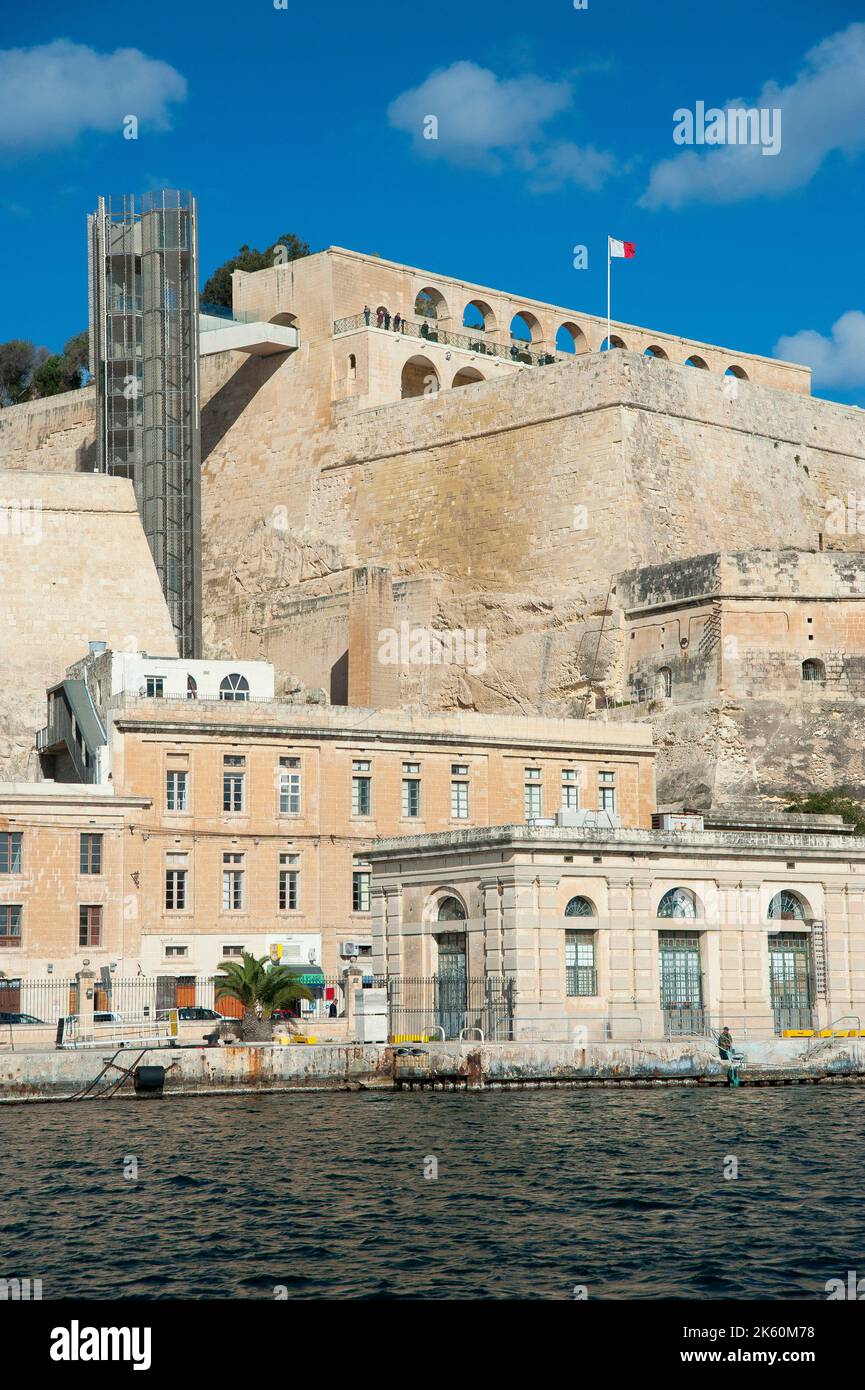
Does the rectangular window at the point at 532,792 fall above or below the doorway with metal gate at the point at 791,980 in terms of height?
above

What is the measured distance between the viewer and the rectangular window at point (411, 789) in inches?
2106

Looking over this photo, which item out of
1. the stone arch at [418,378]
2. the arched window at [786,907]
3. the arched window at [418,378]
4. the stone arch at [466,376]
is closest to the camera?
the arched window at [786,907]

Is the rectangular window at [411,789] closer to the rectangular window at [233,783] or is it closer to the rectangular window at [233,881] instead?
the rectangular window at [233,783]

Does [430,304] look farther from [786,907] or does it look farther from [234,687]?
[786,907]

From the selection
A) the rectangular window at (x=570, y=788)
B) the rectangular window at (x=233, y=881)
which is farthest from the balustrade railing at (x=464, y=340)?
A: the rectangular window at (x=233, y=881)

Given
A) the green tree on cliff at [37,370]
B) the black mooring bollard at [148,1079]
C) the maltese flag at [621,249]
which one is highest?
the green tree on cliff at [37,370]

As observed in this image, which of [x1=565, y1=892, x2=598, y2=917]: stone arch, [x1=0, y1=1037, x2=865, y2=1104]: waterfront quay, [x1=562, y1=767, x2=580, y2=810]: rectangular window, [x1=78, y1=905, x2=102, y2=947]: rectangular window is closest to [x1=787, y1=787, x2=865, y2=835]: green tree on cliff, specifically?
[x1=562, y1=767, x2=580, y2=810]: rectangular window

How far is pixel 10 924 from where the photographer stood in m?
48.0

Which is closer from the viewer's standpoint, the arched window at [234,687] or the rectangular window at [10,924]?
the rectangular window at [10,924]

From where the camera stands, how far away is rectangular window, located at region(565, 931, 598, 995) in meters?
41.7

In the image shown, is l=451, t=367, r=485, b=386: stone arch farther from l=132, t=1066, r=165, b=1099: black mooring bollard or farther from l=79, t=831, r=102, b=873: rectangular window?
l=132, t=1066, r=165, b=1099: black mooring bollard

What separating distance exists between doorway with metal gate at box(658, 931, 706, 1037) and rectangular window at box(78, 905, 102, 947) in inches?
530

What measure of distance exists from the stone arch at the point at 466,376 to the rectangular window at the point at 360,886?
95.5 feet

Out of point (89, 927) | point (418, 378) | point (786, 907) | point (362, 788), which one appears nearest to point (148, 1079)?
point (89, 927)
